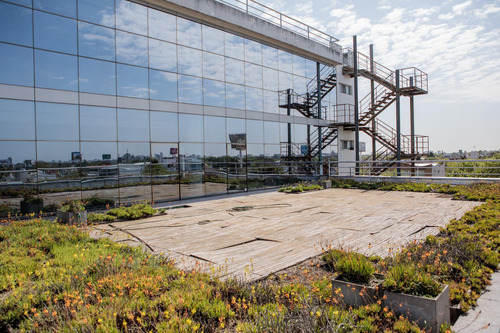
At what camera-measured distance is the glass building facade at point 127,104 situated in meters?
12.5

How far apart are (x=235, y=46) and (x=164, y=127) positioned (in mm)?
7009

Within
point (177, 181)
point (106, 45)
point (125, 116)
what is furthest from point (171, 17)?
point (177, 181)

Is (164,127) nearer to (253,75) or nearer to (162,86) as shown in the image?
(162,86)

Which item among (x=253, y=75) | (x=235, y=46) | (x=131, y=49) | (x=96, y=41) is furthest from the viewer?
(x=253, y=75)

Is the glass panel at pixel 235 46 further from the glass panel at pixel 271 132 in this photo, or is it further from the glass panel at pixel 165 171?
the glass panel at pixel 165 171

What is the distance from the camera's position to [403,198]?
1664cm

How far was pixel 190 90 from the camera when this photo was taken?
17.9m

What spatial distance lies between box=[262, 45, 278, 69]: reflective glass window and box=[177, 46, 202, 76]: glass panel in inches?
207

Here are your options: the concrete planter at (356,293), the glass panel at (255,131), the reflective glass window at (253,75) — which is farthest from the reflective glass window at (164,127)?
the concrete planter at (356,293)

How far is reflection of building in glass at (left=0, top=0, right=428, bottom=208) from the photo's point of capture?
41.4 feet

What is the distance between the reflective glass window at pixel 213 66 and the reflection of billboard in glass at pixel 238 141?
10.9ft

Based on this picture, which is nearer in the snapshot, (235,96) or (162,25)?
(162,25)

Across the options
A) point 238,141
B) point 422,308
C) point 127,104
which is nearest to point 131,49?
point 127,104

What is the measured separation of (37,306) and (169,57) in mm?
14094
